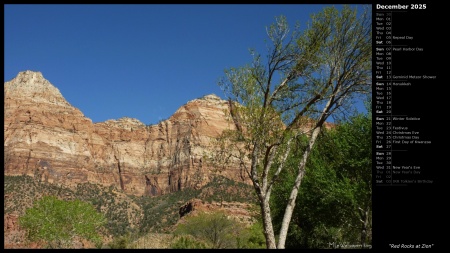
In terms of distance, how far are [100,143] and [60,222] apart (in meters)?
141

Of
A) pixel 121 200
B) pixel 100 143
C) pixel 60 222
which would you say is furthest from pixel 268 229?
pixel 100 143

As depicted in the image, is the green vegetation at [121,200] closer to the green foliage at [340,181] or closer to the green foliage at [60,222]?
the green foliage at [60,222]

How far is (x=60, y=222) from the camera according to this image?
40.8 metres

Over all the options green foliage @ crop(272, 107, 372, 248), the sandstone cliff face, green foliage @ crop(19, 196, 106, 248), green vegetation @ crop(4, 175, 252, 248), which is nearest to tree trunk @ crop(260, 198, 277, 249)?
green foliage @ crop(272, 107, 372, 248)

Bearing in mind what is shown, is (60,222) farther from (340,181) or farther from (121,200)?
(121,200)

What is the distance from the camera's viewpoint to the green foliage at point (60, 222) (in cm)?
3894

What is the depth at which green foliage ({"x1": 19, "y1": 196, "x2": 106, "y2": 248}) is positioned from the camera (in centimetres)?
3894

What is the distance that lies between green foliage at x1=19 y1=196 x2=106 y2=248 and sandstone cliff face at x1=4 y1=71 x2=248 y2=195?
99736 mm

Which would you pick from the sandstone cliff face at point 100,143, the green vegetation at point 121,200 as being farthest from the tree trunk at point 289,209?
the sandstone cliff face at point 100,143

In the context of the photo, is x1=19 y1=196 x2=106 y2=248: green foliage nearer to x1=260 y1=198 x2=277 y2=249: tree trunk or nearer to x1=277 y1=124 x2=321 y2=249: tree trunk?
x1=260 y1=198 x2=277 y2=249: tree trunk

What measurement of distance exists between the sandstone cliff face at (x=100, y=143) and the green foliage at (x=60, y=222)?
99736 mm

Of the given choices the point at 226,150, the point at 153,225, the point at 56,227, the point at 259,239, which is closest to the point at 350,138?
the point at 226,150
